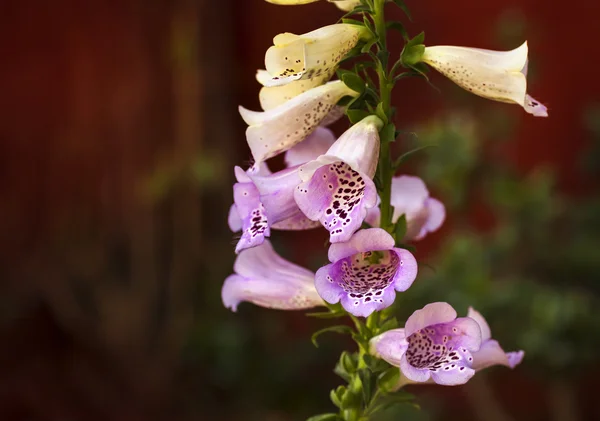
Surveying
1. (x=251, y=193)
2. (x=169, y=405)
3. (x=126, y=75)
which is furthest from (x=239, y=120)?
(x=251, y=193)

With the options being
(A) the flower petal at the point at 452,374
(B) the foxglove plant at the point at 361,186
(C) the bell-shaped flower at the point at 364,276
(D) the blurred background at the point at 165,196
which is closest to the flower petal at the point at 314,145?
(B) the foxglove plant at the point at 361,186

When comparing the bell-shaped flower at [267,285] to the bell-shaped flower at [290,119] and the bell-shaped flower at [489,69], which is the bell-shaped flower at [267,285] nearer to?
the bell-shaped flower at [290,119]

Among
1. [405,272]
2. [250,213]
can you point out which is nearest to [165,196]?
[250,213]

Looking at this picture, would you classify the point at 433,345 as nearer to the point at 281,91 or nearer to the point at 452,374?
the point at 452,374

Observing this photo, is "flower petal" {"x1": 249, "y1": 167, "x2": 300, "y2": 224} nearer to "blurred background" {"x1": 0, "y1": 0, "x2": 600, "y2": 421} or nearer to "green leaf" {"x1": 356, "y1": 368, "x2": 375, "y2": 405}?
"green leaf" {"x1": 356, "y1": 368, "x2": 375, "y2": 405}

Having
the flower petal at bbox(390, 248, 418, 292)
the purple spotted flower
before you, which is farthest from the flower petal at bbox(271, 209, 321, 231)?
the flower petal at bbox(390, 248, 418, 292)

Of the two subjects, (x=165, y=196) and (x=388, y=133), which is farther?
(x=165, y=196)
